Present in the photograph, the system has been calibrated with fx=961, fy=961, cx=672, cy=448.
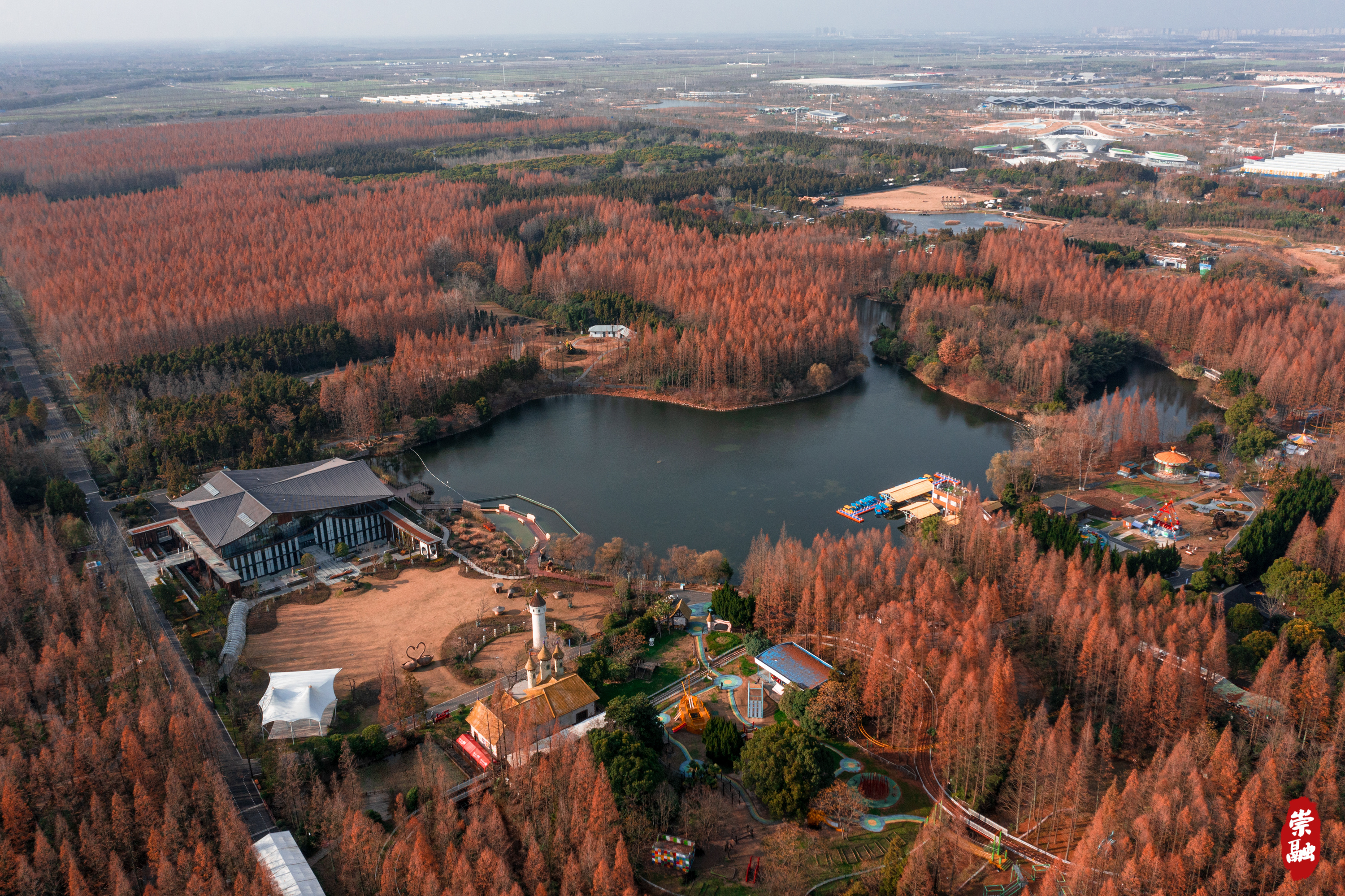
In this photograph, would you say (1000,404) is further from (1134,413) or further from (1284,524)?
(1284,524)

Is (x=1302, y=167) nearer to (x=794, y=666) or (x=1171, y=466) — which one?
(x=1171, y=466)

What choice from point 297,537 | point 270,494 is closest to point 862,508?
point 297,537

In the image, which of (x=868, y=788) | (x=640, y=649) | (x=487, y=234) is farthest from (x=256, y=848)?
(x=487, y=234)

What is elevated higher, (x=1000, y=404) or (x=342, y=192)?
(x=342, y=192)

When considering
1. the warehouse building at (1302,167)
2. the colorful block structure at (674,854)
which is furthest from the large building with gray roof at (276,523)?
the warehouse building at (1302,167)

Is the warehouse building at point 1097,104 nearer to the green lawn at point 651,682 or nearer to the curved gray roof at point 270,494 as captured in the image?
the curved gray roof at point 270,494

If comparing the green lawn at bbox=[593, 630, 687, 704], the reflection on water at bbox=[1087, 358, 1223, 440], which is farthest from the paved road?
the reflection on water at bbox=[1087, 358, 1223, 440]
